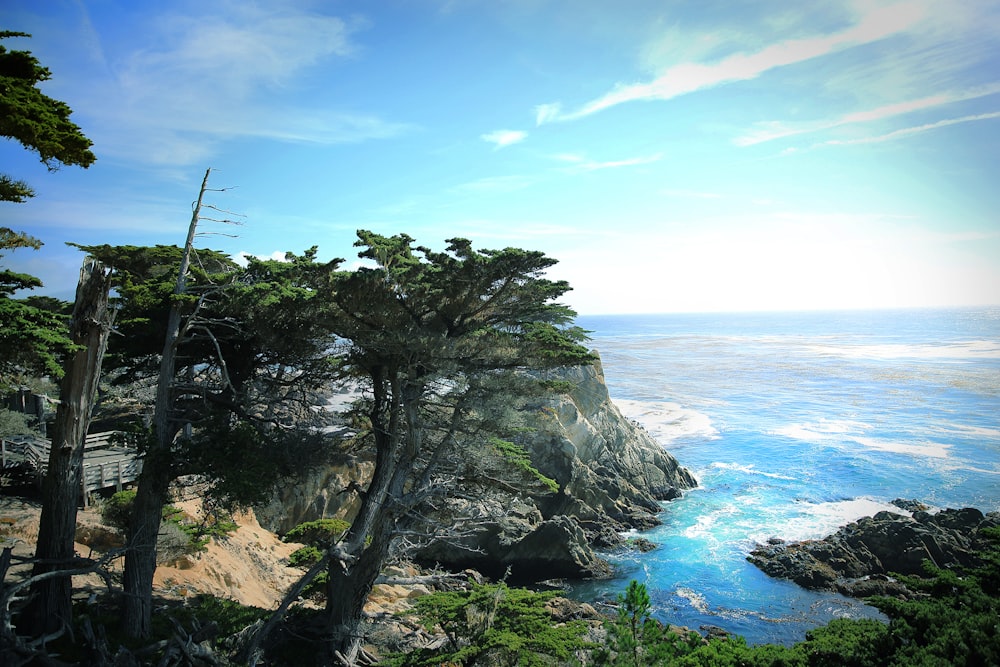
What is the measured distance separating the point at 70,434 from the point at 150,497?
69.2 inches

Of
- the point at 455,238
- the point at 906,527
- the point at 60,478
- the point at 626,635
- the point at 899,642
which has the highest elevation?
the point at 455,238

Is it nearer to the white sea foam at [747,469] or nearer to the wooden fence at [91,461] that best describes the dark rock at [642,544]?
the white sea foam at [747,469]

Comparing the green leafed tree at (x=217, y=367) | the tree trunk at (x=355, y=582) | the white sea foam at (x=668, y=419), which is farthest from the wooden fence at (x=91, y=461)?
the white sea foam at (x=668, y=419)

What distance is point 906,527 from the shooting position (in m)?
21.3

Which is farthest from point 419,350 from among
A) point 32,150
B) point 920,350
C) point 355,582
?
point 920,350

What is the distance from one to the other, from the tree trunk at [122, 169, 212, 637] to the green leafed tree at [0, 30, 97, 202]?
3.14m

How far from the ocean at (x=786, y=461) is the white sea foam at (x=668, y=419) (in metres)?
0.18

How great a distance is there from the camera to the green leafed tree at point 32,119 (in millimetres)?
5164

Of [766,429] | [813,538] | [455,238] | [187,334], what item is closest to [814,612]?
[813,538]

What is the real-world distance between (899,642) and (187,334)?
12.0 m

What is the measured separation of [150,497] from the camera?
29.6 ft

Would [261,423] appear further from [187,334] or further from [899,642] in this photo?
[899,642]

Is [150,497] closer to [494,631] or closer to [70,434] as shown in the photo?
[70,434]

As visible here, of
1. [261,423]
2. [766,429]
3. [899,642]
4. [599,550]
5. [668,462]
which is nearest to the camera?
[899,642]
